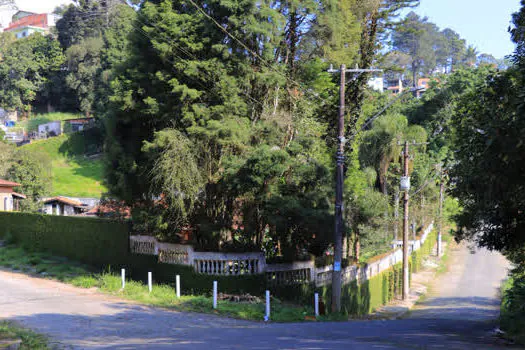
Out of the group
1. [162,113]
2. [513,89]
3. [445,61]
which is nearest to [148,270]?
[162,113]

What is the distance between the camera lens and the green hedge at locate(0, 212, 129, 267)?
922 inches

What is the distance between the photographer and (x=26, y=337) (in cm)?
1158

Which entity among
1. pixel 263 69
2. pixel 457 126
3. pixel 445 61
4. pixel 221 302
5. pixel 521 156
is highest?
pixel 445 61

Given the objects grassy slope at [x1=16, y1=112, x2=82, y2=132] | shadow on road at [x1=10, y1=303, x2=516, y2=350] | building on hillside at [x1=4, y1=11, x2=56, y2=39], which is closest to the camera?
shadow on road at [x1=10, y1=303, x2=516, y2=350]

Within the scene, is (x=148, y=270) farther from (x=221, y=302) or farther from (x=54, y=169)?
(x=54, y=169)

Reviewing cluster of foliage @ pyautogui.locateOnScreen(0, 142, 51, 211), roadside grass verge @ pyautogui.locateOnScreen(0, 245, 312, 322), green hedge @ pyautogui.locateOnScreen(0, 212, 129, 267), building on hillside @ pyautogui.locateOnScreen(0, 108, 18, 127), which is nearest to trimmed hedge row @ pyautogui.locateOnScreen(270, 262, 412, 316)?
roadside grass verge @ pyautogui.locateOnScreen(0, 245, 312, 322)

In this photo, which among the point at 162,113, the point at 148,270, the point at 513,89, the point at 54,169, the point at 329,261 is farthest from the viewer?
the point at 54,169

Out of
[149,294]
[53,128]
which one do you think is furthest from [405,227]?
[53,128]

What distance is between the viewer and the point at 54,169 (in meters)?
71.2

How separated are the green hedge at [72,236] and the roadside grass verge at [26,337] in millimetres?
10263

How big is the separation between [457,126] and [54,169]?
63623mm

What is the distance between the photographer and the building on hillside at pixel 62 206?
156ft

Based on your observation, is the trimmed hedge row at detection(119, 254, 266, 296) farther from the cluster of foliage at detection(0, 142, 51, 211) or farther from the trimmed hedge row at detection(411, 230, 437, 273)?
the cluster of foliage at detection(0, 142, 51, 211)

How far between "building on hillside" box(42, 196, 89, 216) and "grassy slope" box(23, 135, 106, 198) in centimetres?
1264
